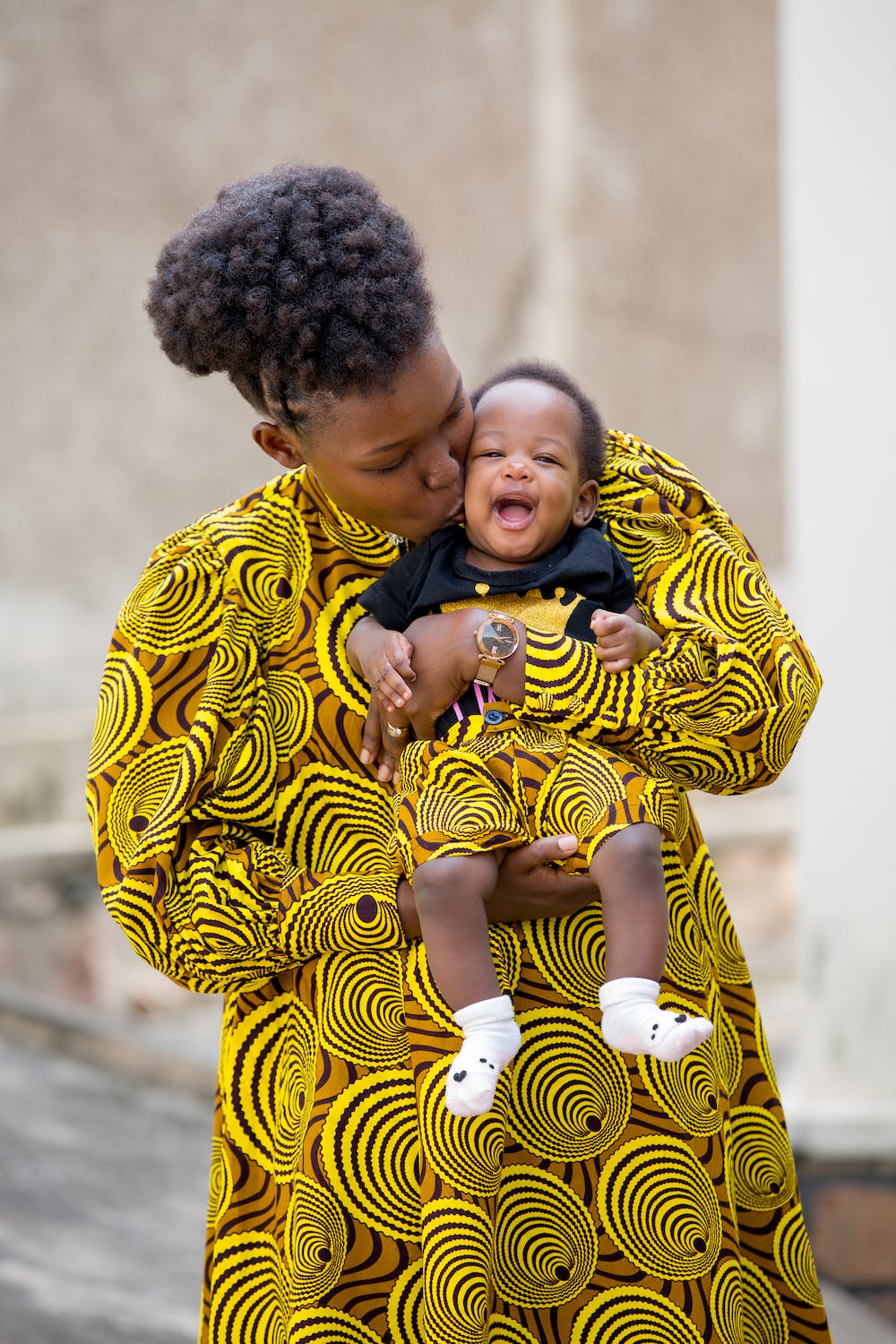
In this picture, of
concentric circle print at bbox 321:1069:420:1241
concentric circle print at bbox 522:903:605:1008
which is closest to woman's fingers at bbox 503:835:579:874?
concentric circle print at bbox 522:903:605:1008

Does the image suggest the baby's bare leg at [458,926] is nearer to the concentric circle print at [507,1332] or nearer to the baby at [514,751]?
the baby at [514,751]

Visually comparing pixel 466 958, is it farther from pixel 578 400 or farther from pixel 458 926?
pixel 578 400

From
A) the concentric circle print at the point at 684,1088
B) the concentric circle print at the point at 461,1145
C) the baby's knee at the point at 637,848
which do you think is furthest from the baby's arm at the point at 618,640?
the concentric circle print at the point at 461,1145

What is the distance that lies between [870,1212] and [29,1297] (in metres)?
2.25

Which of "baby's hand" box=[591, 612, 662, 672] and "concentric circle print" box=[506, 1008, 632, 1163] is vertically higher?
"baby's hand" box=[591, 612, 662, 672]

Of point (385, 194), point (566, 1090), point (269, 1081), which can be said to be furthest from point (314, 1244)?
point (385, 194)

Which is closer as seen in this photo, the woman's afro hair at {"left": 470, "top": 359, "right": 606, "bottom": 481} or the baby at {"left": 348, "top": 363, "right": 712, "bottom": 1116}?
the baby at {"left": 348, "top": 363, "right": 712, "bottom": 1116}

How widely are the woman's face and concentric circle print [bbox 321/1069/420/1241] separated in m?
0.75

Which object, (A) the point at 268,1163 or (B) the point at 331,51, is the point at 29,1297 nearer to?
(A) the point at 268,1163

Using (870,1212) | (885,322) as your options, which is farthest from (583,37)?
(870,1212)

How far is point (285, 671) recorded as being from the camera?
2.07 m

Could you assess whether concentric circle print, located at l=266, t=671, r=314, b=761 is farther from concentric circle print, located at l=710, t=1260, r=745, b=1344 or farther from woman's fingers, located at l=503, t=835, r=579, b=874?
concentric circle print, located at l=710, t=1260, r=745, b=1344

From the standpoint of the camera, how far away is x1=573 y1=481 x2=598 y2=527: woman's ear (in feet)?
6.54

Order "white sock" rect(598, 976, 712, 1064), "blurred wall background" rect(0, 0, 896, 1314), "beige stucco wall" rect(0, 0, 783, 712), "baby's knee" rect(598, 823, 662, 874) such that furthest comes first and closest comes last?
"beige stucco wall" rect(0, 0, 783, 712) < "blurred wall background" rect(0, 0, 896, 1314) < "baby's knee" rect(598, 823, 662, 874) < "white sock" rect(598, 976, 712, 1064)
